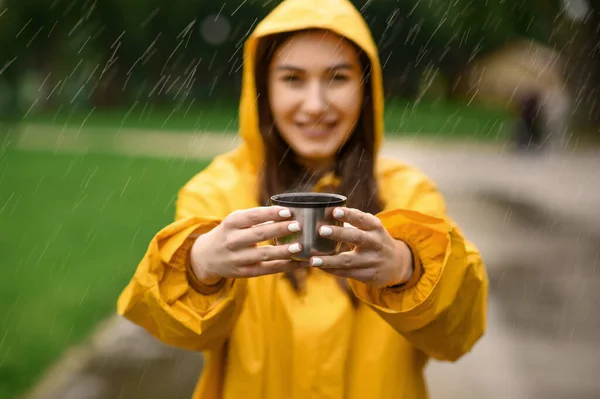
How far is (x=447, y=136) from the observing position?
75.5 feet

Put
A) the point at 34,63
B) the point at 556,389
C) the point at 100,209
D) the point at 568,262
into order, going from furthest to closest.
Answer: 1. the point at 34,63
2. the point at 100,209
3. the point at 568,262
4. the point at 556,389

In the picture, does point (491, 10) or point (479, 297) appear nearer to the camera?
point (479, 297)

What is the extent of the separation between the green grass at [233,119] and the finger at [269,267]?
21.3 meters

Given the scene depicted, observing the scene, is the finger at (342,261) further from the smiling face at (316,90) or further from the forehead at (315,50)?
the forehead at (315,50)

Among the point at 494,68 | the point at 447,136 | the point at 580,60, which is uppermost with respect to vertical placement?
the point at 494,68

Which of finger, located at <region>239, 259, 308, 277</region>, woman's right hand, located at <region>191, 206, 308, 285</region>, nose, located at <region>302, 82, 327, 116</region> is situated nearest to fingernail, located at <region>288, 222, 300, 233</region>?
woman's right hand, located at <region>191, 206, 308, 285</region>

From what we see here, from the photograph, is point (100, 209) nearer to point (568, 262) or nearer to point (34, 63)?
point (568, 262)

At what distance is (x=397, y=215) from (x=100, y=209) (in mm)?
8431

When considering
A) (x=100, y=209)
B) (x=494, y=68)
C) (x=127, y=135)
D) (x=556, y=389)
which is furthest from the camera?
(x=494, y=68)

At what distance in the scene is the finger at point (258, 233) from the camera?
163cm

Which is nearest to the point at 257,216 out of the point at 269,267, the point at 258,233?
the point at 258,233

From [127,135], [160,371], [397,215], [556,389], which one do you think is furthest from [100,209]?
[127,135]

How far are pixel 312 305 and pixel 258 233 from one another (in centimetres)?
54

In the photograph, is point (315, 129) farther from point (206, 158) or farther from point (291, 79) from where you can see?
point (206, 158)
